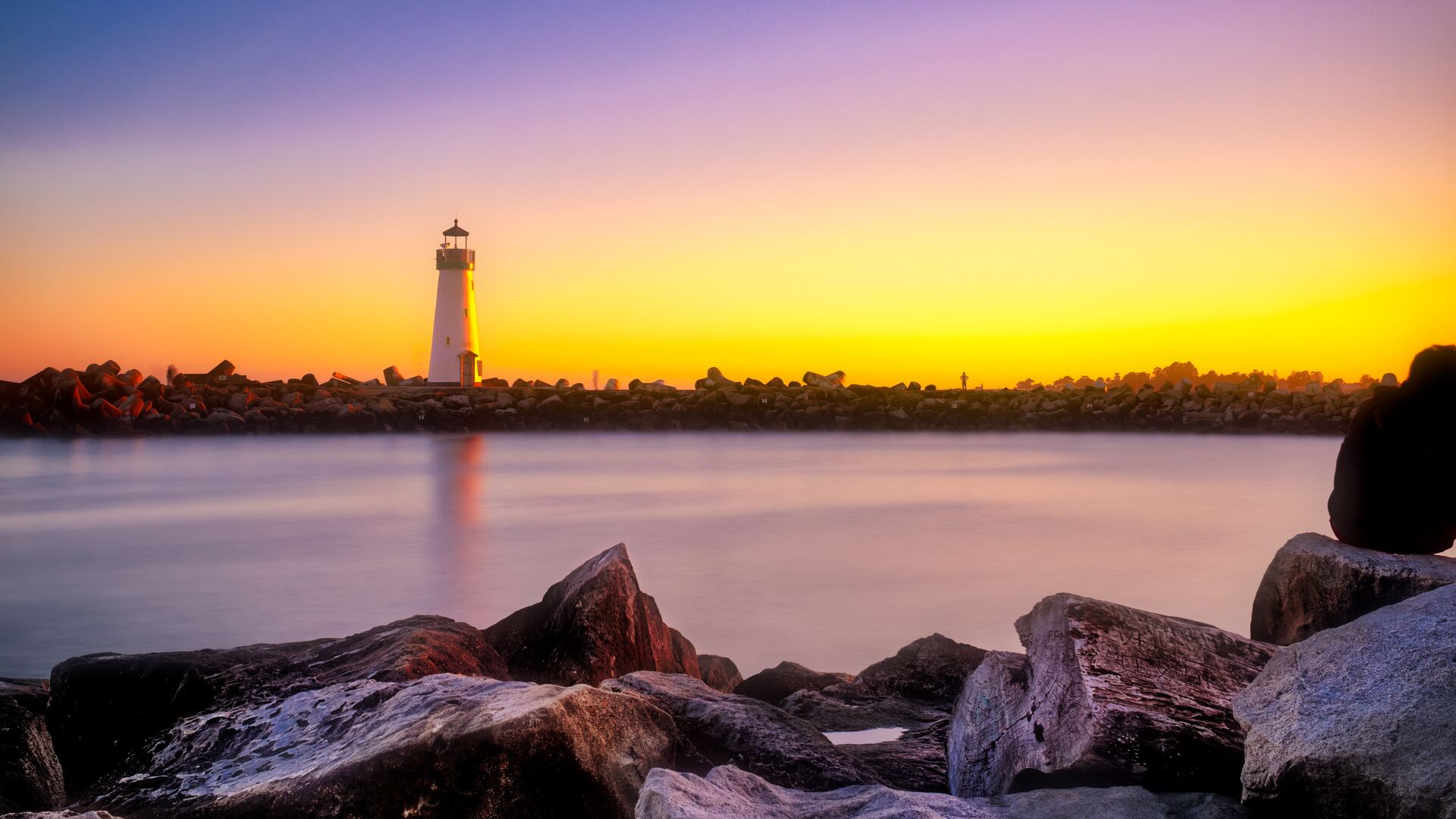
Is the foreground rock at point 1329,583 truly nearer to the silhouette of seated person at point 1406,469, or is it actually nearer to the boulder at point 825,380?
the silhouette of seated person at point 1406,469

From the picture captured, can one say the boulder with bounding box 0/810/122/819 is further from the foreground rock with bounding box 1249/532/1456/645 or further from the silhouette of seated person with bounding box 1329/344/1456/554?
the silhouette of seated person with bounding box 1329/344/1456/554

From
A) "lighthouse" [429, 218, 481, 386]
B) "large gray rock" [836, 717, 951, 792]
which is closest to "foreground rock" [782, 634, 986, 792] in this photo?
"large gray rock" [836, 717, 951, 792]

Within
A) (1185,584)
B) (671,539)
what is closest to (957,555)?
(1185,584)

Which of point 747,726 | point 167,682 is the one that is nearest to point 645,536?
point 167,682

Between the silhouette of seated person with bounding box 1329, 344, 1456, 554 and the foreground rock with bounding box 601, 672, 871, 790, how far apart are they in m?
2.53

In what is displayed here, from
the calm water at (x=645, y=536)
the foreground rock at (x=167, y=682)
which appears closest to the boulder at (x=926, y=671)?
the calm water at (x=645, y=536)

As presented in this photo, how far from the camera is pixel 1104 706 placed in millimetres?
2293

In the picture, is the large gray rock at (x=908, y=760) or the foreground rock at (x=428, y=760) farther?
the large gray rock at (x=908, y=760)

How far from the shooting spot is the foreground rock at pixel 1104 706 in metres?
2.23

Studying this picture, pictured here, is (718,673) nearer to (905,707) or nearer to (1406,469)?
(905,707)

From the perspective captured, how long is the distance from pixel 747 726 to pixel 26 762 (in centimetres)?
190

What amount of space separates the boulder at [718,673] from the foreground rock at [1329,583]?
2200mm

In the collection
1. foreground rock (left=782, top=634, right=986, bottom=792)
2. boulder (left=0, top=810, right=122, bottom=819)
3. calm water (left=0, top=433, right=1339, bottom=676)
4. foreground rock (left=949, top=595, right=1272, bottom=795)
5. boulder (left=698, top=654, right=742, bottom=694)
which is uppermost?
foreground rock (left=949, top=595, right=1272, bottom=795)

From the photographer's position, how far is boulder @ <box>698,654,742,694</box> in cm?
449
